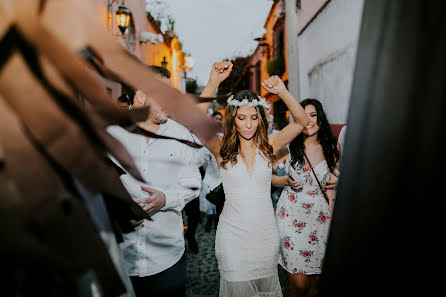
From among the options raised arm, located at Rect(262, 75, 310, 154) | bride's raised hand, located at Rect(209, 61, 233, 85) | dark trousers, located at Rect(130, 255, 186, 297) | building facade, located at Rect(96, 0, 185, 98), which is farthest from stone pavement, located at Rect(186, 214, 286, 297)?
building facade, located at Rect(96, 0, 185, 98)

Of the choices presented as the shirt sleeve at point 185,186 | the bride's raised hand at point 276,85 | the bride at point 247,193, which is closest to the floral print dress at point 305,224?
the bride at point 247,193

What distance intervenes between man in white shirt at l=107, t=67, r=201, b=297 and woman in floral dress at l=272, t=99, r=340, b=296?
3.71 feet

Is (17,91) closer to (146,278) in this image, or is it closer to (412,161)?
(412,161)

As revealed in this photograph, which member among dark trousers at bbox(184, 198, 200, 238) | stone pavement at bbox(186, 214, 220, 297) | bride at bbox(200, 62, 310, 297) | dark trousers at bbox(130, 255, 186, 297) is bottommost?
stone pavement at bbox(186, 214, 220, 297)

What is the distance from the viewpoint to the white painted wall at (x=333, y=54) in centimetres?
537

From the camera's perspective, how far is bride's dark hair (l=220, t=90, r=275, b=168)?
7.95 ft

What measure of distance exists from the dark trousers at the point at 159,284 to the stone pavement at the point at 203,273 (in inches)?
54.3

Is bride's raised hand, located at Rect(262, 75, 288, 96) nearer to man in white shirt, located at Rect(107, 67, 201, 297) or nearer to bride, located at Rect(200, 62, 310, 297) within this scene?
bride, located at Rect(200, 62, 310, 297)

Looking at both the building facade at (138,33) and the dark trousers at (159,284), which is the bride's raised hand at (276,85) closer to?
the dark trousers at (159,284)

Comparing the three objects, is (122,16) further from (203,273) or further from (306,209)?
(306,209)

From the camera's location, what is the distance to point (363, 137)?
0.64 meters

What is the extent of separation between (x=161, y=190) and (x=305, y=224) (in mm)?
1497

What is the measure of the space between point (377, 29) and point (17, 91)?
29.1 inches

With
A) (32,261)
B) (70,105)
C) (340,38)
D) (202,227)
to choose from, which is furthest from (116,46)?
(340,38)
